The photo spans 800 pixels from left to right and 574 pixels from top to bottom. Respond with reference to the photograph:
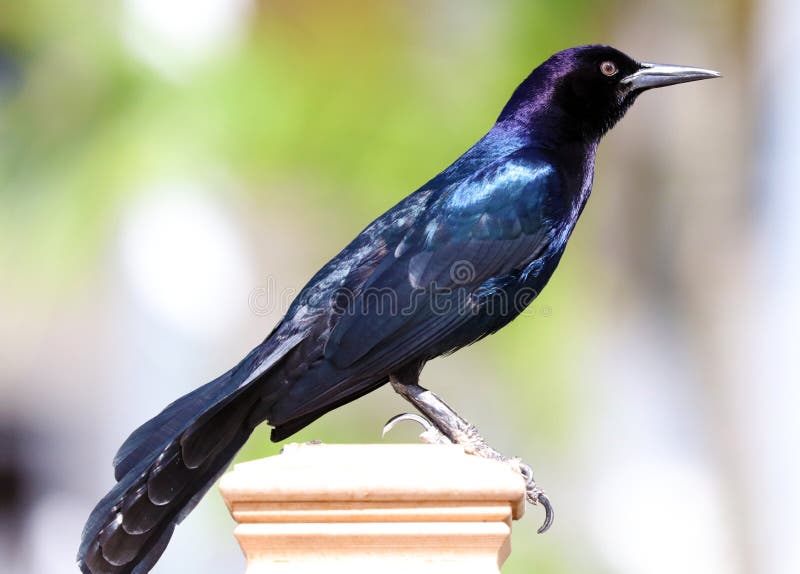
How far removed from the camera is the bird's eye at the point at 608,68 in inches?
178

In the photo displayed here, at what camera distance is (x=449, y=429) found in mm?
3516

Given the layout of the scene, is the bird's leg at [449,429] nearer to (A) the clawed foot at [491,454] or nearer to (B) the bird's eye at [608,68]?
(A) the clawed foot at [491,454]

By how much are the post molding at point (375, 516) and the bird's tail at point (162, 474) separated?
56 centimetres

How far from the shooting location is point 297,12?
915 centimetres

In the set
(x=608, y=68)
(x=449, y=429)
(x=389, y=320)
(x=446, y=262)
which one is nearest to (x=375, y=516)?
(x=449, y=429)

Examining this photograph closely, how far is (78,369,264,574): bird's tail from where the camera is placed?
3059 mm

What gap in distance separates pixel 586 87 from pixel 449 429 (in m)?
1.77

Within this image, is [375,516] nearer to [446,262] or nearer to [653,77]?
[446,262]

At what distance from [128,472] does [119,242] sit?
5.83m

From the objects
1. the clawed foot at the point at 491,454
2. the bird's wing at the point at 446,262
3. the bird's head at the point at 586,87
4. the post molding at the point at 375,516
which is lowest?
the clawed foot at the point at 491,454

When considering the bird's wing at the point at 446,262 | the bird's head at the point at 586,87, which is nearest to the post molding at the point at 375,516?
the bird's wing at the point at 446,262

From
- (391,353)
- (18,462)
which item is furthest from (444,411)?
(18,462)

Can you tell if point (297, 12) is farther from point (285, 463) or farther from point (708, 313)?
point (285, 463)

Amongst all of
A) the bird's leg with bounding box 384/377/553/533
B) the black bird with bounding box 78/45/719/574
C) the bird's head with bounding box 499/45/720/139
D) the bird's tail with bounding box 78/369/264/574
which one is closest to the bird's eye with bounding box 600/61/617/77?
the bird's head with bounding box 499/45/720/139
